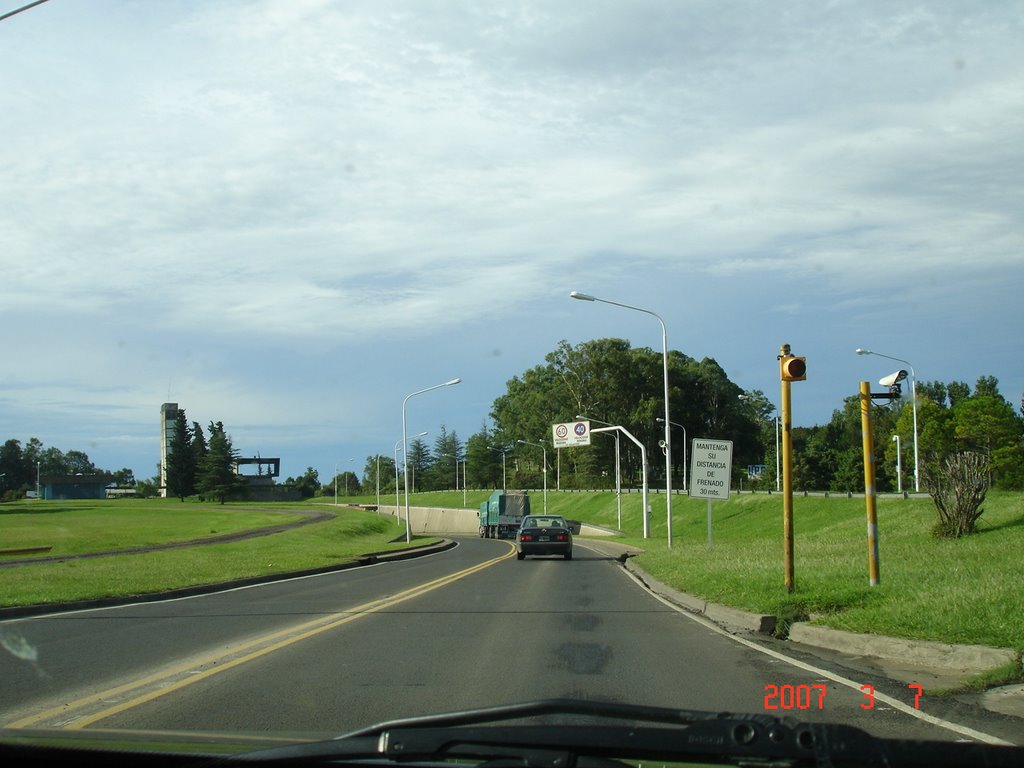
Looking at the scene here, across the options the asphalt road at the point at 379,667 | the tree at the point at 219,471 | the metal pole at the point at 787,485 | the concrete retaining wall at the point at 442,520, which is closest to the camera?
the asphalt road at the point at 379,667

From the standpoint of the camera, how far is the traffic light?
45.8ft

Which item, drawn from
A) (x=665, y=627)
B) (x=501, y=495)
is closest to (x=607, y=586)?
(x=665, y=627)

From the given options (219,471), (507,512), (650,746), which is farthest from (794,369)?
(219,471)

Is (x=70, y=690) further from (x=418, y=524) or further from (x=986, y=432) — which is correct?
(x=418, y=524)

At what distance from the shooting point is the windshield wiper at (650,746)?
3.52 m

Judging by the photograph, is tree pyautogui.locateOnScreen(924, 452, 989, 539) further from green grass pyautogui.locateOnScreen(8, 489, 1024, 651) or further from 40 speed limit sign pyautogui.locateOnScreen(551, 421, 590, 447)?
40 speed limit sign pyautogui.locateOnScreen(551, 421, 590, 447)

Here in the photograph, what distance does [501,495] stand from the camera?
69812 mm

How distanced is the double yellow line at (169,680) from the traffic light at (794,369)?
24.2 feet

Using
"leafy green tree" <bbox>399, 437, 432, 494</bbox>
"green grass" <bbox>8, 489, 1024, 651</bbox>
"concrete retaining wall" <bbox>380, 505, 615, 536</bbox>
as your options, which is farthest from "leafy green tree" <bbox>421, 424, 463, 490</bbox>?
"green grass" <bbox>8, 489, 1024, 651</bbox>

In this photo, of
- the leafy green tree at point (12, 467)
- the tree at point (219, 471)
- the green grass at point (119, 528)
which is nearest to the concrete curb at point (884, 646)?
the green grass at point (119, 528)

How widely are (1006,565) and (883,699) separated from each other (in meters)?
8.12

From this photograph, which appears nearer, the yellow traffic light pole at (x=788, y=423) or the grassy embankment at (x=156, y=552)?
the yellow traffic light pole at (x=788, y=423)

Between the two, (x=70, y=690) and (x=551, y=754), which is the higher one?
(x=551, y=754)

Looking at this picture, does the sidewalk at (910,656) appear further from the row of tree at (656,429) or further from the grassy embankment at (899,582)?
the row of tree at (656,429)
